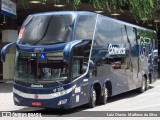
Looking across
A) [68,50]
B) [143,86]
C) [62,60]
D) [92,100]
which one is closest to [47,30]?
[62,60]

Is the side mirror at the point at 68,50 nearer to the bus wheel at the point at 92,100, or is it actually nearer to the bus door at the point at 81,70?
the bus door at the point at 81,70

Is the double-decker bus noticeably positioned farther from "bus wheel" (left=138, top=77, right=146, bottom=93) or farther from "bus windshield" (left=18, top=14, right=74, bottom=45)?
"bus wheel" (left=138, top=77, right=146, bottom=93)

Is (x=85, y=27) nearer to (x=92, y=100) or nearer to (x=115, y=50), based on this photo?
(x=92, y=100)

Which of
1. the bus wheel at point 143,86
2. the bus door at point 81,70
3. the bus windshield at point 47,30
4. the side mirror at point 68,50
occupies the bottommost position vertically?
the bus wheel at point 143,86

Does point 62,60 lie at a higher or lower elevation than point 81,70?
higher

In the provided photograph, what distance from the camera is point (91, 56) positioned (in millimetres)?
14891

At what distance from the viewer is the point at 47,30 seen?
13938 millimetres

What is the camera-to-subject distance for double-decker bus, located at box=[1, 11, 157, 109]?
43.7ft

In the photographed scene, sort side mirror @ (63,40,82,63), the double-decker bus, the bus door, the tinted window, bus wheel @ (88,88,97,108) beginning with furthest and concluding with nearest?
bus wheel @ (88,88,97,108) → the tinted window → the bus door → the double-decker bus → side mirror @ (63,40,82,63)

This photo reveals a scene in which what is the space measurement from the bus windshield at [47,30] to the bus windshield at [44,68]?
0.53 meters

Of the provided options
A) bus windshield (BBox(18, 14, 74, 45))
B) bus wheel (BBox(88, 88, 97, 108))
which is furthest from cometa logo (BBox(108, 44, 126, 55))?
bus windshield (BBox(18, 14, 74, 45))

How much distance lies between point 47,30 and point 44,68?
140cm

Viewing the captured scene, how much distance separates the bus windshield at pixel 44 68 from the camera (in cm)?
1340

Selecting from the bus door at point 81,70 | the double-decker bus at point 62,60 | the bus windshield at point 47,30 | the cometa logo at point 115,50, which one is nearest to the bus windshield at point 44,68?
the double-decker bus at point 62,60
